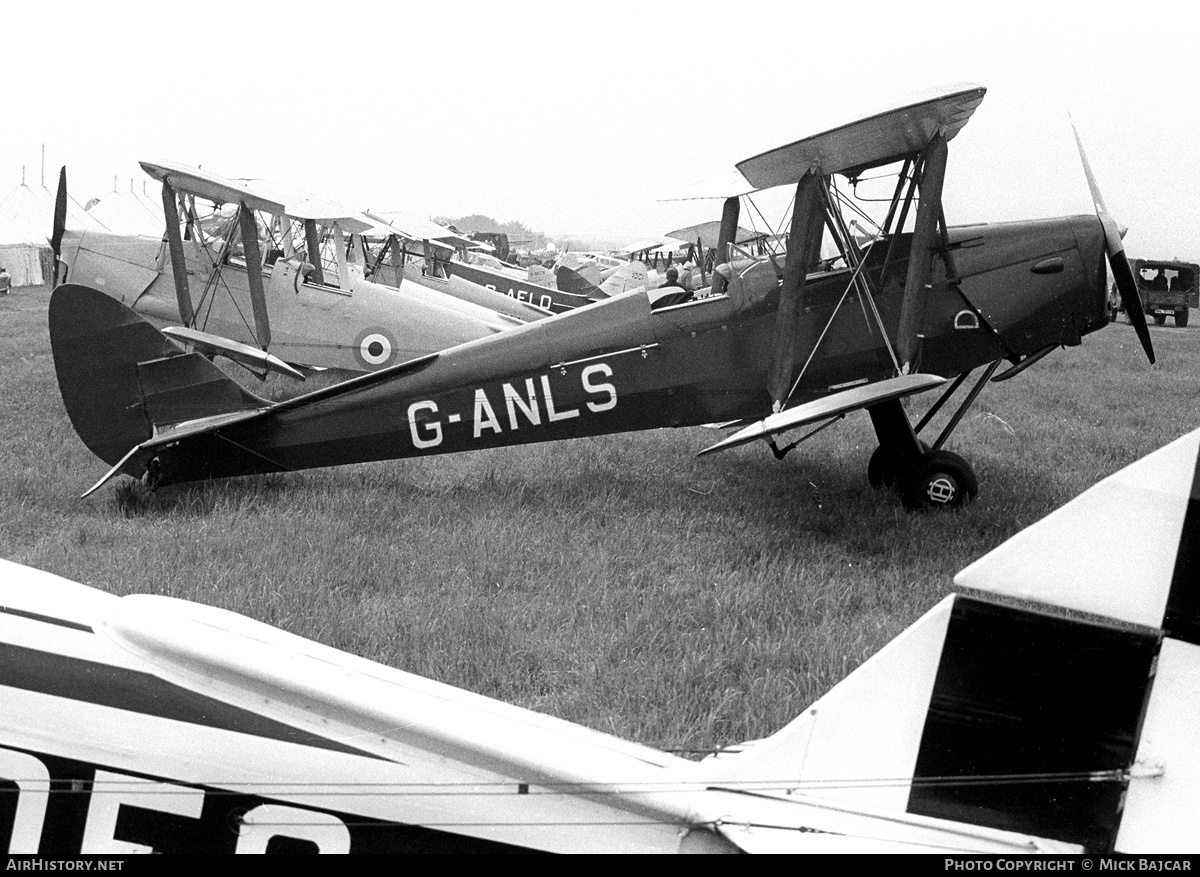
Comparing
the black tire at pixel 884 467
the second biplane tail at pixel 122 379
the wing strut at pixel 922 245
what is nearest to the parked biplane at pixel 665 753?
the wing strut at pixel 922 245

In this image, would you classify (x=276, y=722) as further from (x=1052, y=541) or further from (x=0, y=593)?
(x=1052, y=541)

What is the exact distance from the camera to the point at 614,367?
6586mm

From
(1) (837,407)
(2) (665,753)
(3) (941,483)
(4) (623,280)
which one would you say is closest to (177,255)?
→ (1) (837,407)

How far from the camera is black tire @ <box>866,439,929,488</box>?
6637 mm

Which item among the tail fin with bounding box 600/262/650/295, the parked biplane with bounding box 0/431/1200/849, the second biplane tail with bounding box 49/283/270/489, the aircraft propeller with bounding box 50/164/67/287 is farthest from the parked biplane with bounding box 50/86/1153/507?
the tail fin with bounding box 600/262/650/295

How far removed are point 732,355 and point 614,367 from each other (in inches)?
29.4

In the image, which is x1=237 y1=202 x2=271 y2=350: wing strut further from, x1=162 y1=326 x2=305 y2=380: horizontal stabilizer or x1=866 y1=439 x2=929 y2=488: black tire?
x1=866 y1=439 x2=929 y2=488: black tire

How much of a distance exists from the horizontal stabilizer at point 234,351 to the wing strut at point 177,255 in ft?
1.41

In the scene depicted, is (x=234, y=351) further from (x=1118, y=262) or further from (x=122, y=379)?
(x=1118, y=262)

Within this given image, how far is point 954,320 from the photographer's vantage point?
6.30 metres

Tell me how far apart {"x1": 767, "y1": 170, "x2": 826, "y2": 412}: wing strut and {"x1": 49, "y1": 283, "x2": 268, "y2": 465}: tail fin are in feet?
11.2

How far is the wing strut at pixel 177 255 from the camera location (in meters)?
11.1

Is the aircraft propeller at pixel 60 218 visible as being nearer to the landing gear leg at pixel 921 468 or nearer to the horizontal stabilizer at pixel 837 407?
the horizontal stabilizer at pixel 837 407

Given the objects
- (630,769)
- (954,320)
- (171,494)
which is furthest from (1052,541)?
(171,494)
